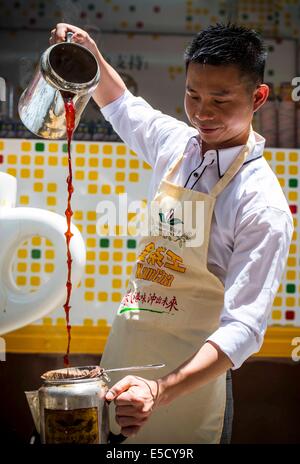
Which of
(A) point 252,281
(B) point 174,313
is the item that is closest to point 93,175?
(B) point 174,313

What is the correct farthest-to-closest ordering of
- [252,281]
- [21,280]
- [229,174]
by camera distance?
[21,280] < [229,174] < [252,281]

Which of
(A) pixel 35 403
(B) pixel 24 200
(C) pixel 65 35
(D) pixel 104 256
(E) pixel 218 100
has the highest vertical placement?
(C) pixel 65 35

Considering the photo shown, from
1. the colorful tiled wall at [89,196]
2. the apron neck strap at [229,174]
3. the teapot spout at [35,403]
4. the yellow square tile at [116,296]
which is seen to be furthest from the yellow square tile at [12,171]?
the teapot spout at [35,403]

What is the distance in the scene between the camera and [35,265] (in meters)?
1.54

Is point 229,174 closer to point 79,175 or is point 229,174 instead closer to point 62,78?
point 62,78

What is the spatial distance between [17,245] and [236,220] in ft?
1.52

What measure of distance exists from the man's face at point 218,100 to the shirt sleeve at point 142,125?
6.2 inches

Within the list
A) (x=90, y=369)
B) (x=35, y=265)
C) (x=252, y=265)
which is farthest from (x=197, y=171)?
(x=35, y=265)

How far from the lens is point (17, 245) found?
134 cm

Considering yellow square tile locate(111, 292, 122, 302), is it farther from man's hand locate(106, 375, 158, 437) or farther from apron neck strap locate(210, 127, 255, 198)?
man's hand locate(106, 375, 158, 437)

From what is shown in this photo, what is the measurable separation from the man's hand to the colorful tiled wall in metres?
0.61

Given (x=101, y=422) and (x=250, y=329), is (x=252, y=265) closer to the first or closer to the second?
(x=250, y=329)

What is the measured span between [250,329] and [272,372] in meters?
0.60

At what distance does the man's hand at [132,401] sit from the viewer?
0.92 metres
